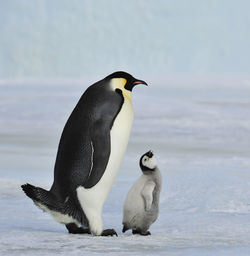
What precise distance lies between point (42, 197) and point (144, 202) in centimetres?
54

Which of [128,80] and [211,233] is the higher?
[128,80]

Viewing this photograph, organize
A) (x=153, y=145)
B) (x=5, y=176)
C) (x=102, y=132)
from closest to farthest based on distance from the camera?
(x=102, y=132), (x=5, y=176), (x=153, y=145)

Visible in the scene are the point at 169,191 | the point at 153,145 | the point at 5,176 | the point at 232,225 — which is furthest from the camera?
the point at 153,145

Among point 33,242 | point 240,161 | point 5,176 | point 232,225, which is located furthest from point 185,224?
point 240,161

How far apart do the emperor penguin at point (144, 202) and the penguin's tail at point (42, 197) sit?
388mm

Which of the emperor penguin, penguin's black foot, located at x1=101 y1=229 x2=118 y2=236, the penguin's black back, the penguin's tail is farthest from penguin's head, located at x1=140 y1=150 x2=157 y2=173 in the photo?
the penguin's tail

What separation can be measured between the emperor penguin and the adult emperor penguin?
0.16 metres

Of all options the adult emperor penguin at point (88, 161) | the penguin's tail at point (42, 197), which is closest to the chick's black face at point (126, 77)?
the adult emperor penguin at point (88, 161)

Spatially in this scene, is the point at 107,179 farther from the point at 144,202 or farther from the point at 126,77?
the point at 126,77

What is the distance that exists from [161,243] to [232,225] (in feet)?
2.56

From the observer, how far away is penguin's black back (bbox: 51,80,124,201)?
13.3 ft

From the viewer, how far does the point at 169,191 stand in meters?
5.88

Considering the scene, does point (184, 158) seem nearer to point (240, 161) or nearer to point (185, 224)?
point (240, 161)

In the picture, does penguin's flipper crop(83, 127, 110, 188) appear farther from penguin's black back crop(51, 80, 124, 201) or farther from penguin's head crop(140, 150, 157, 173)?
penguin's head crop(140, 150, 157, 173)
